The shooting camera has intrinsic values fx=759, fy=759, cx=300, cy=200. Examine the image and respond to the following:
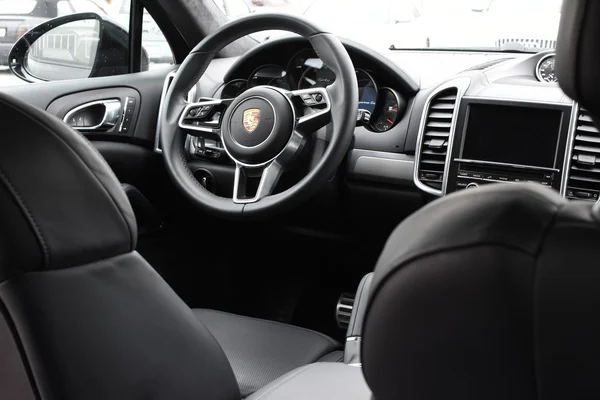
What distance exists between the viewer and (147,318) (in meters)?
1.00

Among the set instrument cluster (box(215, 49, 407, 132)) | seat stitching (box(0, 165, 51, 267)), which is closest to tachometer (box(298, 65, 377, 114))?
instrument cluster (box(215, 49, 407, 132))

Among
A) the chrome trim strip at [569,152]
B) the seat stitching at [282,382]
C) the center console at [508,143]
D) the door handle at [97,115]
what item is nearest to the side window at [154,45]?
the door handle at [97,115]

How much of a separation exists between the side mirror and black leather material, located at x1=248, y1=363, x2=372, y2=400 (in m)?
1.48

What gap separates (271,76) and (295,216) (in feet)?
1.50

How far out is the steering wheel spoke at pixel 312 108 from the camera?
1943mm

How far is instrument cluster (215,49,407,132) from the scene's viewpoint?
228cm

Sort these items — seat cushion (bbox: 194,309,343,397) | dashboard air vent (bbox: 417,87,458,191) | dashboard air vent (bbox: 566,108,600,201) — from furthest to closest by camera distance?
dashboard air vent (bbox: 417,87,458,191) < dashboard air vent (bbox: 566,108,600,201) < seat cushion (bbox: 194,309,343,397)

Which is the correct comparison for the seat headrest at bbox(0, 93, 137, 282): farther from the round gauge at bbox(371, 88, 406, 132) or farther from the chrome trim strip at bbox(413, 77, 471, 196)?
the round gauge at bbox(371, 88, 406, 132)

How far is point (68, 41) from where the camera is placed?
2545mm

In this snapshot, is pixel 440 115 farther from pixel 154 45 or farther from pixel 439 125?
pixel 154 45

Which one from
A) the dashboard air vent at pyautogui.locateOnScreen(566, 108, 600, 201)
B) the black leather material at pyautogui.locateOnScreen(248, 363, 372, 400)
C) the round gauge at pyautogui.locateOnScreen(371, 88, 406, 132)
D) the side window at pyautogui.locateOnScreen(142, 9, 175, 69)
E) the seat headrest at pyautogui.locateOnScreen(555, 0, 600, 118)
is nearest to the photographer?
the seat headrest at pyautogui.locateOnScreen(555, 0, 600, 118)

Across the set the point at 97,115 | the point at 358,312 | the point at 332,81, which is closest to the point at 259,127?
the point at 332,81

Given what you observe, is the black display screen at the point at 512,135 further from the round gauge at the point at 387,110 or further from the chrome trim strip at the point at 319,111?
the chrome trim strip at the point at 319,111

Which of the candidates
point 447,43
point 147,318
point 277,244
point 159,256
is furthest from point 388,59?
point 147,318
